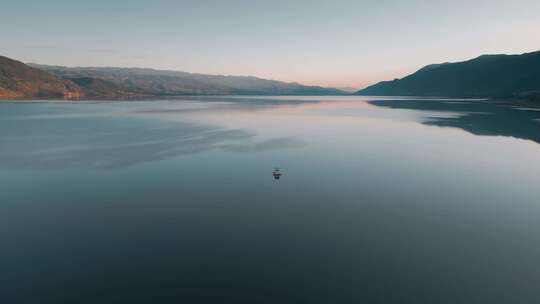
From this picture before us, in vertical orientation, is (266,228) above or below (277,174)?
below

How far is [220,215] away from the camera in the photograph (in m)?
20.8

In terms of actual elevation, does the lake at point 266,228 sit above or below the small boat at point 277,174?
below

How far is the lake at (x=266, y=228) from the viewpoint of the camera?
12.9m

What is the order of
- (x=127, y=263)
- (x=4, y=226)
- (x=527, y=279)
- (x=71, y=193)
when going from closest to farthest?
1. (x=527, y=279)
2. (x=127, y=263)
3. (x=4, y=226)
4. (x=71, y=193)

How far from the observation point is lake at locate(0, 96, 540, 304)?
42.5ft

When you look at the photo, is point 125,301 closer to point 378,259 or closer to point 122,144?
point 378,259

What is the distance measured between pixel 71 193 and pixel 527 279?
3233 cm

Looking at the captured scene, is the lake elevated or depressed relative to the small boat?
depressed

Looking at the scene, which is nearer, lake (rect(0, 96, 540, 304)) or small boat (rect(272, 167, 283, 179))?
lake (rect(0, 96, 540, 304))

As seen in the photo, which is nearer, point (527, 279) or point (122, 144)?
point (527, 279)

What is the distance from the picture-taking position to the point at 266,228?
18.7m

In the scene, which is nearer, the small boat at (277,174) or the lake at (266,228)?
the lake at (266,228)

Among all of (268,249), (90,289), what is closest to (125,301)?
(90,289)

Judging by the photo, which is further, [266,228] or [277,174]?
[277,174]
